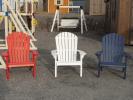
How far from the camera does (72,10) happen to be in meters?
27.8

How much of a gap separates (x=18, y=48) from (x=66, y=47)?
1141 millimetres

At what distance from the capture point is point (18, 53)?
7.92 m

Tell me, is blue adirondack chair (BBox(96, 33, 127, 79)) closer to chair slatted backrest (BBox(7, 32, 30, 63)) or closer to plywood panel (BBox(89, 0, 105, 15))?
chair slatted backrest (BBox(7, 32, 30, 63))

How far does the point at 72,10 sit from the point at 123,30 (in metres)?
15.2

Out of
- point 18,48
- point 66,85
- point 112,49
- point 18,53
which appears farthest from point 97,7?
point 66,85

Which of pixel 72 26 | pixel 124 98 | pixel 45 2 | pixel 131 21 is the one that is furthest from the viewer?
pixel 45 2

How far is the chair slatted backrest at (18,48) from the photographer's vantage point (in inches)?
310

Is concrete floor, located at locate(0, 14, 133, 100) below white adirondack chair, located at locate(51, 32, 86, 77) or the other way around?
below

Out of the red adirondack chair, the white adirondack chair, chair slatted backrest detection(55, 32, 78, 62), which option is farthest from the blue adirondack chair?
the red adirondack chair

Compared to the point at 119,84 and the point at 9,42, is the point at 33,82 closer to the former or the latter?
the point at 9,42

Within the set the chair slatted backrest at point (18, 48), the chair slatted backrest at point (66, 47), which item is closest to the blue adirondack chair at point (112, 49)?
the chair slatted backrest at point (66, 47)

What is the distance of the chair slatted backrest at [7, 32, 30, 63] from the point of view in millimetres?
7874

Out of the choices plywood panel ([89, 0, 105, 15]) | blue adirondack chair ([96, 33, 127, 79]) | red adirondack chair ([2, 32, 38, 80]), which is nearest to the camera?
red adirondack chair ([2, 32, 38, 80])

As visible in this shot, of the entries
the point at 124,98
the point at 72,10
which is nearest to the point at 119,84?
the point at 124,98
